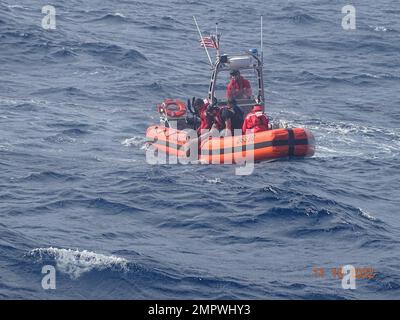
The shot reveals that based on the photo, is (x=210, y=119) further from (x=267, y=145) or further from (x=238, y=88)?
(x=267, y=145)

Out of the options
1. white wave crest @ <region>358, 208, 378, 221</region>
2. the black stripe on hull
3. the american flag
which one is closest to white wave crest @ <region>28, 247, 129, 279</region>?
white wave crest @ <region>358, 208, 378, 221</region>

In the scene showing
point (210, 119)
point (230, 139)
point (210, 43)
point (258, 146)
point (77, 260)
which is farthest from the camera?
point (210, 43)

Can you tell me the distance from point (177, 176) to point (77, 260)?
22.8 feet

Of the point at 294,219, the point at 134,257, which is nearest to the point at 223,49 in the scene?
the point at 294,219

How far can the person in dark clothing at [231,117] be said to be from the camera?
25.4 m

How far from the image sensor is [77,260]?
683 inches

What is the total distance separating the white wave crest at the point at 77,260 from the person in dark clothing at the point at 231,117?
859cm

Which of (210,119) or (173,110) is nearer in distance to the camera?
(210,119)

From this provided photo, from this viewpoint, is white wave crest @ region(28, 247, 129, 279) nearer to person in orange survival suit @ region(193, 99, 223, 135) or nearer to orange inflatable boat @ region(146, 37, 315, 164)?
orange inflatable boat @ region(146, 37, 315, 164)

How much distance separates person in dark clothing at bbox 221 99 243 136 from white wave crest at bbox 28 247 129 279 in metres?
8.59

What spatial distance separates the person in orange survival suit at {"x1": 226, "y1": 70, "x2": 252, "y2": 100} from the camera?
27.3 metres

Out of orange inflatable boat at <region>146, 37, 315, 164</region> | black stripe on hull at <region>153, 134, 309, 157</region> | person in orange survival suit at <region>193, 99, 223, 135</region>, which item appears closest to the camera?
black stripe on hull at <region>153, 134, 309, 157</region>

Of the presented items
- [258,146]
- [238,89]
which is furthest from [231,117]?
[238,89]

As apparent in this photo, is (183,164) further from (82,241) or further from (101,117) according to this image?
(82,241)
